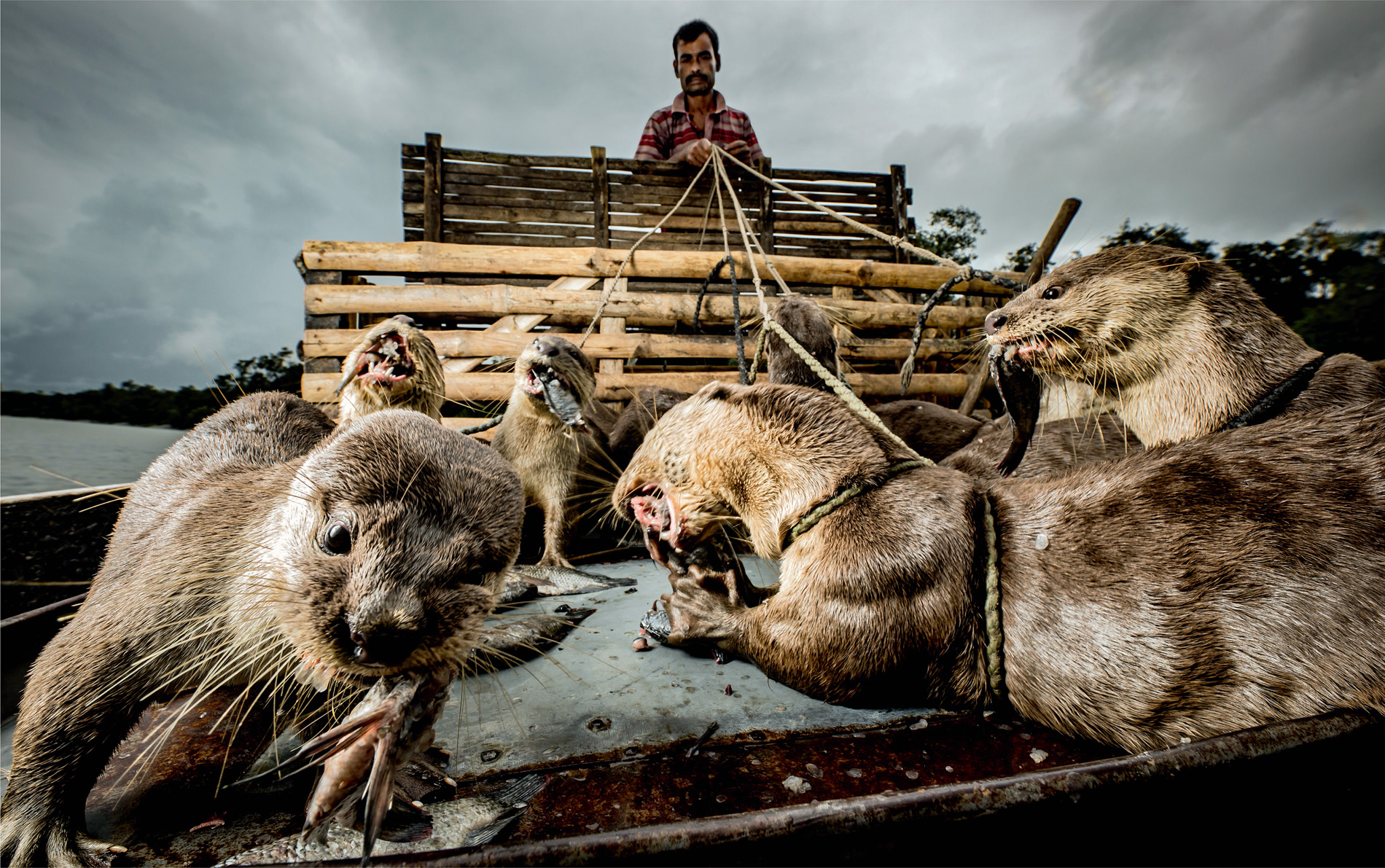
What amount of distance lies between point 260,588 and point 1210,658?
2126 millimetres

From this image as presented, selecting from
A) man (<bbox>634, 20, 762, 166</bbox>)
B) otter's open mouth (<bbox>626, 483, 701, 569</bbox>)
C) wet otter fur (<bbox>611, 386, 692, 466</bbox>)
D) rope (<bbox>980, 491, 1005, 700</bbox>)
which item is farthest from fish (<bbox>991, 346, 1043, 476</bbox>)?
man (<bbox>634, 20, 762, 166</bbox>)

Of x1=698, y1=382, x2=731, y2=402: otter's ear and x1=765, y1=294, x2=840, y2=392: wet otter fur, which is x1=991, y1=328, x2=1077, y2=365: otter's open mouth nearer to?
x1=698, y1=382, x2=731, y2=402: otter's ear

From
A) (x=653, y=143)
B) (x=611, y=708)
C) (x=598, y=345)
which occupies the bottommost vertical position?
(x=611, y=708)

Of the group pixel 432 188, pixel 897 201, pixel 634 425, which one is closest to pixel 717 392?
pixel 634 425

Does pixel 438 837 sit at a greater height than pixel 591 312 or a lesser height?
lesser

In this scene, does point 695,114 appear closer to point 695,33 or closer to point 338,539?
point 695,33

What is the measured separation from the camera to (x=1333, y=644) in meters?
1.12

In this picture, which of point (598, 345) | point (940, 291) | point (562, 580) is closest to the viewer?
point (940, 291)

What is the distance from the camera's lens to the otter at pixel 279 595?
975 millimetres

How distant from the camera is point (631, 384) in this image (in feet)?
18.8

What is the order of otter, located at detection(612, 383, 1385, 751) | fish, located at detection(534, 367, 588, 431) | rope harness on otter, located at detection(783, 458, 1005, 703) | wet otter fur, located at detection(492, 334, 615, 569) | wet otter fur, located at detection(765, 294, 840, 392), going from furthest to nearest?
1. wet otter fur, located at detection(765, 294, 840, 392)
2. wet otter fur, located at detection(492, 334, 615, 569)
3. fish, located at detection(534, 367, 588, 431)
4. rope harness on otter, located at detection(783, 458, 1005, 703)
5. otter, located at detection(612, 383, 1385, 751)

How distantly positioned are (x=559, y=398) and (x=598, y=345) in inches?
95.7

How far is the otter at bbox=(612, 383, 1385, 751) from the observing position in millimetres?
1184

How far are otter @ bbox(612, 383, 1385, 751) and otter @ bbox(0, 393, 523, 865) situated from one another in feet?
2.91
